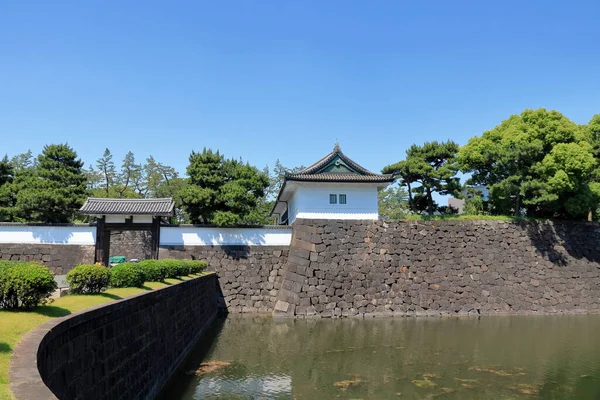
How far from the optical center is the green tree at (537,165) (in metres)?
19.5

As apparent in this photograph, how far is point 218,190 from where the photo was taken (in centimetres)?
2009

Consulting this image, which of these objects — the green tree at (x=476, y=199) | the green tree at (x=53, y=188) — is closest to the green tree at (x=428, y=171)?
the green tree at (x=476, y=199)

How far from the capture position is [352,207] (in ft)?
66.7

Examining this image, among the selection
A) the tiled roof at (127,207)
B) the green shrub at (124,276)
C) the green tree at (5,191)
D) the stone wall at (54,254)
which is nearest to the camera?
the green shrub at (124,276)

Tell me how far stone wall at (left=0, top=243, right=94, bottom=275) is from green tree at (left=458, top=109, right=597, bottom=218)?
1933cm

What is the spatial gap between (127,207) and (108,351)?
13172mm

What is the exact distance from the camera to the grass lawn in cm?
349

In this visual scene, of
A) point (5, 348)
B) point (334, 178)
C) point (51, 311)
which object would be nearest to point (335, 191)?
point (334, 178)

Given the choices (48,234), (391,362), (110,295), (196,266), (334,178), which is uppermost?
(334,178)

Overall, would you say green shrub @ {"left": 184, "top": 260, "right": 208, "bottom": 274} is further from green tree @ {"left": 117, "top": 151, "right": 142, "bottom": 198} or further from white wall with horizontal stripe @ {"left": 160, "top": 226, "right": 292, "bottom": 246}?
green tree @ {"left": 117, "top": 151, "right": 142, "bottom": 198}

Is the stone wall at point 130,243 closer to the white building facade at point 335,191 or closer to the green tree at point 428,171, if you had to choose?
the white building facade at point 335,191

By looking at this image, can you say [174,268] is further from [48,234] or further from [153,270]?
[48,234]

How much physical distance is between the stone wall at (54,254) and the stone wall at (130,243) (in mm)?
5637

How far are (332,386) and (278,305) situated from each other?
29.0 feet
